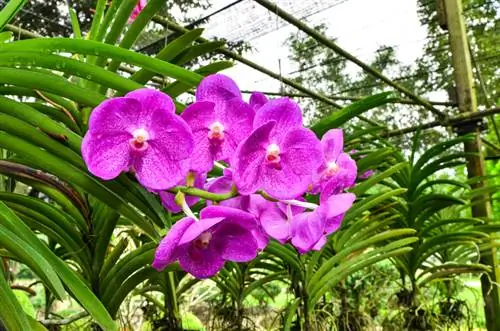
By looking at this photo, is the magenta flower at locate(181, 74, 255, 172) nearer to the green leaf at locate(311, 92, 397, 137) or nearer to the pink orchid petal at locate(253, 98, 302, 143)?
the pink orchid petal at locate(253, 98, 302, 143)

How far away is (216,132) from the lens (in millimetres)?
333

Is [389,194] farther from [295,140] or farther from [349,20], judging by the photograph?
[349,20]

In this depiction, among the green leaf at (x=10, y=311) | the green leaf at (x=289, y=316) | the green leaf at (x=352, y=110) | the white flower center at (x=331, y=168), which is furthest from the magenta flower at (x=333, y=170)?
the green leaf at (x=289, y=316)

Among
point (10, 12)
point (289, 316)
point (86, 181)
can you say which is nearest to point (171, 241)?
point (86, 181)

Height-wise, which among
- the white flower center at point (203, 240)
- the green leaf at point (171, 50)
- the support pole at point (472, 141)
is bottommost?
the white flower center at point (203, 240)

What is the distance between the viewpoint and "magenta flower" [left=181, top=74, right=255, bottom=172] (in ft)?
1.09

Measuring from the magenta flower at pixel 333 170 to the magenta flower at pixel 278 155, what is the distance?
0.13ft

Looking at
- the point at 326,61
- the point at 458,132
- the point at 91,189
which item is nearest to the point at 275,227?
the point at 91,189

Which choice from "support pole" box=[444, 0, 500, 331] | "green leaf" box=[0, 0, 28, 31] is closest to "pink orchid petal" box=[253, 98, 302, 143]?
"green leaf" box=[0, 0, 28, 31]

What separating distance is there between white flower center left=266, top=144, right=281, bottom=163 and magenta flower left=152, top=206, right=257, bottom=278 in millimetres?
38

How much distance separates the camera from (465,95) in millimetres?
2129

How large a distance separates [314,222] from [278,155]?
5 centimetres

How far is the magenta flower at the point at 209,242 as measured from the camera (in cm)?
29

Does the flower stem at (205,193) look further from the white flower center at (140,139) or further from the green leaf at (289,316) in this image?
the green leaf at (289,316)
